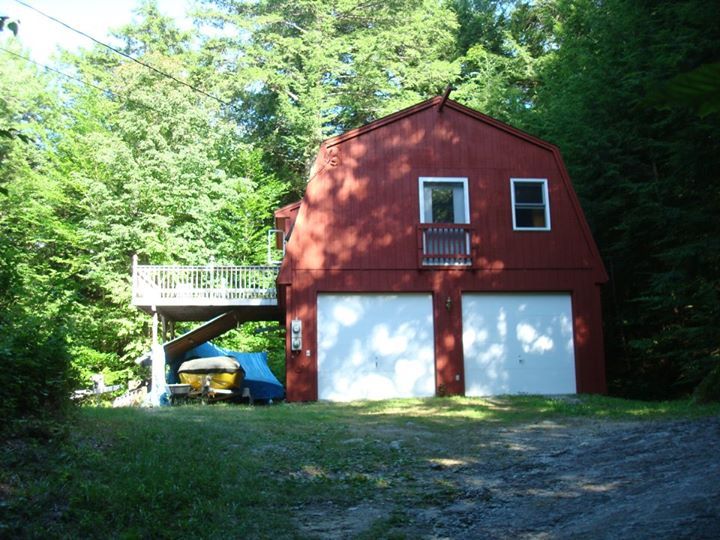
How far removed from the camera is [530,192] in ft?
57.2

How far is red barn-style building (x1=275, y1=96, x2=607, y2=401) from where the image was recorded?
53.3ft

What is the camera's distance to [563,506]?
562 cm

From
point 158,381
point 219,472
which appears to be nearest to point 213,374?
point 158,381

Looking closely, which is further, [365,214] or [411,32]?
[411,32]

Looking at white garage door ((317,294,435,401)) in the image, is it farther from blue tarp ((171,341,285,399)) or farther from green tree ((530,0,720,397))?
green tree ((530,0,720,397))

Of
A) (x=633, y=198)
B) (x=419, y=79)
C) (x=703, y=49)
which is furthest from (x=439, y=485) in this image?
(x=419, y=79)

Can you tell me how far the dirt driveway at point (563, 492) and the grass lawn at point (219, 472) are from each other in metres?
0.10

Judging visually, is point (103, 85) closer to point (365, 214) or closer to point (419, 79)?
point (419, 79)

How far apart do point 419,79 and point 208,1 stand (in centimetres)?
1118

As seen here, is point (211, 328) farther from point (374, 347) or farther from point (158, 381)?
point (374, 347)

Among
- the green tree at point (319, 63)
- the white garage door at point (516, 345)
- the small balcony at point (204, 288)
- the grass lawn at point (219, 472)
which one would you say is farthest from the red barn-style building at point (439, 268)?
the green tree at point (319, 63)

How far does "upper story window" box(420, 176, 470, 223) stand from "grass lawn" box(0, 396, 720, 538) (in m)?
6.73

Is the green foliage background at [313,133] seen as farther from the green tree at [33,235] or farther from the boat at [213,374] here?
the boat at [213,374]

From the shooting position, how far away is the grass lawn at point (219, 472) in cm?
520
